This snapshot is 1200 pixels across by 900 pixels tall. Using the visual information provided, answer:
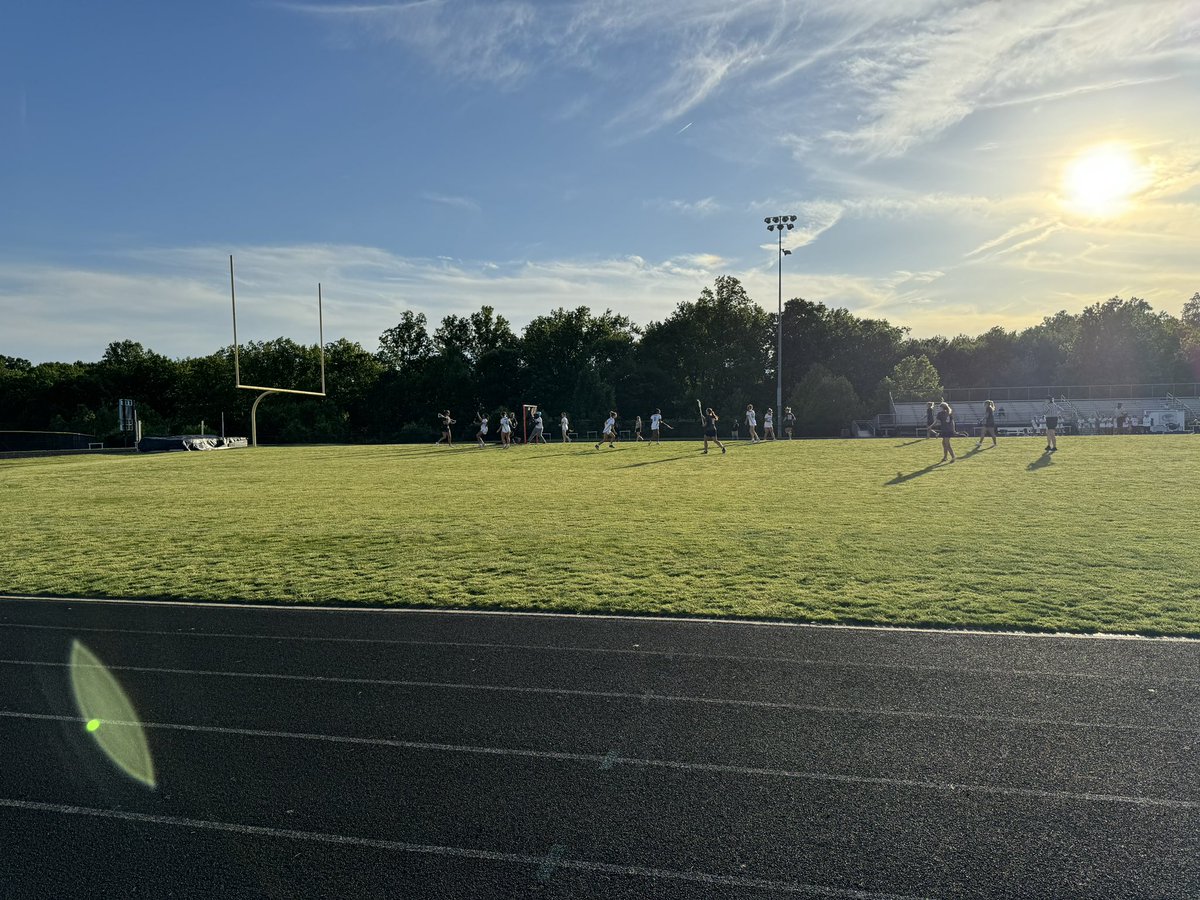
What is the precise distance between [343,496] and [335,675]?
13002 mm

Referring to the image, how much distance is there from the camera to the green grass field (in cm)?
831

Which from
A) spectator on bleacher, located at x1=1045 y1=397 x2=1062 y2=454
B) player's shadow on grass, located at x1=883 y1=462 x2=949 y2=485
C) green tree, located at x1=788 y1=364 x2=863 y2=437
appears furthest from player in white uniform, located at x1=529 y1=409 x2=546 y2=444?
spectator on bleacher, located at x1=1045 y1=397 x2=1062 y2=454

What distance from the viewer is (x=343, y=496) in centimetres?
1861

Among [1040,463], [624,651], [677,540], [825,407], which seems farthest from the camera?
[825,407]

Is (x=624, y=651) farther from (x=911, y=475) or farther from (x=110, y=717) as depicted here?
(x=911, y=475)

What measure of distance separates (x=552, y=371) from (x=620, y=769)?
2722 inches

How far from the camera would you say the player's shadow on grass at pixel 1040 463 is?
66.6 feet

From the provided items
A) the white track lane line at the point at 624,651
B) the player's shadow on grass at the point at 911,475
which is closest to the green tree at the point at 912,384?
the player's shadow on grass at the point at 911,475

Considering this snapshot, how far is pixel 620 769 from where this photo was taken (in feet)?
15.0

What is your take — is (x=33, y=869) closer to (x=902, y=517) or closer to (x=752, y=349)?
(x=902, y=517)

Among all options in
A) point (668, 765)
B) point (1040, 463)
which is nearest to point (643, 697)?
point (668, 765)

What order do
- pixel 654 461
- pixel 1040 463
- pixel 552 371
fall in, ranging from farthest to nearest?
1. pixel 552 371
2. pixel 654 461
3. pixel 1040 463

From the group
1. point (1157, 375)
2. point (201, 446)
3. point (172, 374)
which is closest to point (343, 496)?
point (201, 446)

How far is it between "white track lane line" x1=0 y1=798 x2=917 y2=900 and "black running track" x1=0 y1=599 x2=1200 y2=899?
0.05 feet
